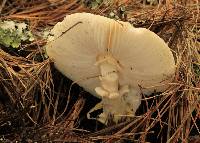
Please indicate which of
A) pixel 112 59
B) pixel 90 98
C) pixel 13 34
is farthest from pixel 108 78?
pixel 13 34

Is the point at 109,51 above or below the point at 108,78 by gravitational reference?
above

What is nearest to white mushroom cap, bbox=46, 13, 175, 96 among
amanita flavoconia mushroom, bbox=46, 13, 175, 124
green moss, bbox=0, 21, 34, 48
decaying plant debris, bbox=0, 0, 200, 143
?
amanita flavoconia mushroom, bbox=46, 13, 175, 124

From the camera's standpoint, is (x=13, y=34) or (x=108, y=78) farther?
(x=13, y=34)

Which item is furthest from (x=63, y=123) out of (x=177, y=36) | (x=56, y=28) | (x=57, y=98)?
(x=177, y=36)

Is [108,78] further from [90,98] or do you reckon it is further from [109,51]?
[90,98]

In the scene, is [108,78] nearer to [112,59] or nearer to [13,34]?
[112,59]

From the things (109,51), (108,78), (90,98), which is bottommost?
(90,98)

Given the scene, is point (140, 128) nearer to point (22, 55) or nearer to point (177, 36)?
point (177, 36)
